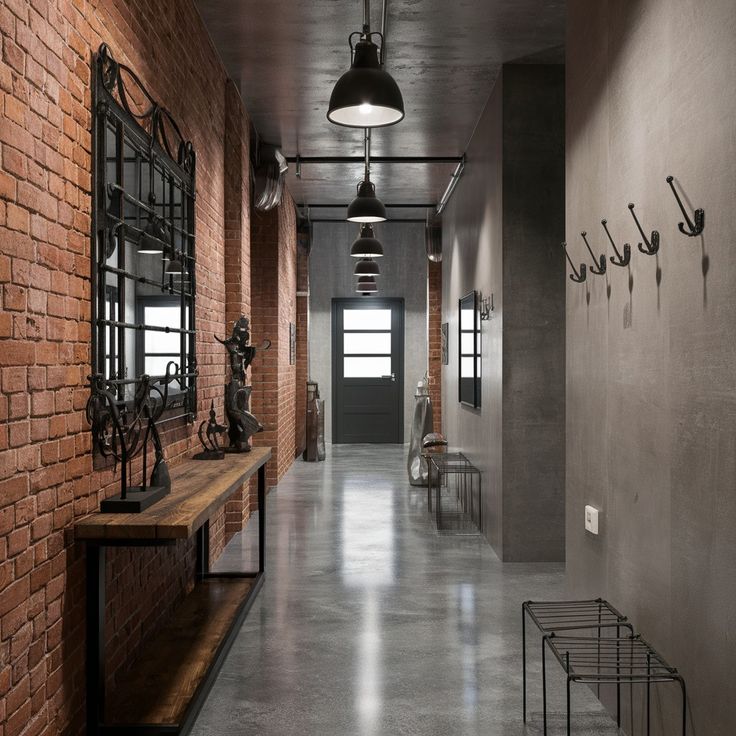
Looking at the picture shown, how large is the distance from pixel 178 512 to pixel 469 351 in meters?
4.94

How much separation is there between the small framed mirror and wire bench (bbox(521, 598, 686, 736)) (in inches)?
137

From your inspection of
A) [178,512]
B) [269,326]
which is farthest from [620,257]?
[269,326]

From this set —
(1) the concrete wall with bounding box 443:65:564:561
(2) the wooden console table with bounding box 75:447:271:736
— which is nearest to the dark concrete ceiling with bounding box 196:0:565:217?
(1) the concrete wall with bounding box 443:65:564:561

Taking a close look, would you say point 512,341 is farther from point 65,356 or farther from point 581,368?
point 65,356

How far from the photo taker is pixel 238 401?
17.1 feet

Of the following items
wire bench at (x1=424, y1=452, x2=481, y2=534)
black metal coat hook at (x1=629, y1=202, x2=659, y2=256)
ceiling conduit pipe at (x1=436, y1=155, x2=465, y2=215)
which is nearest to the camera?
black metal coat hook at (x1=629, y1=202, x2=659, y2=256)

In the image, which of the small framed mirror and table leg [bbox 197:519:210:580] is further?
the small framed mirror

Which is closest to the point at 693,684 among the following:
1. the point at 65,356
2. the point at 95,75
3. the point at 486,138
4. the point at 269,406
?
the point at 65,356

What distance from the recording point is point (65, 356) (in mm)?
2820

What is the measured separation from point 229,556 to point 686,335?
13.6ft

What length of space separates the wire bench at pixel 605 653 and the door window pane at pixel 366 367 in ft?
34.4

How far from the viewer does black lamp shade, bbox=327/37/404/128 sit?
366cm

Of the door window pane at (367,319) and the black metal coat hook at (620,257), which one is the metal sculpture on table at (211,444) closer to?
the black metal coat hook at (620,257)

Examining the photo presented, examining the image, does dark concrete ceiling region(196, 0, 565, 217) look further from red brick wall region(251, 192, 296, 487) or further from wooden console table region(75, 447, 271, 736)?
wooden console table region(75, 447, 271, 736)
